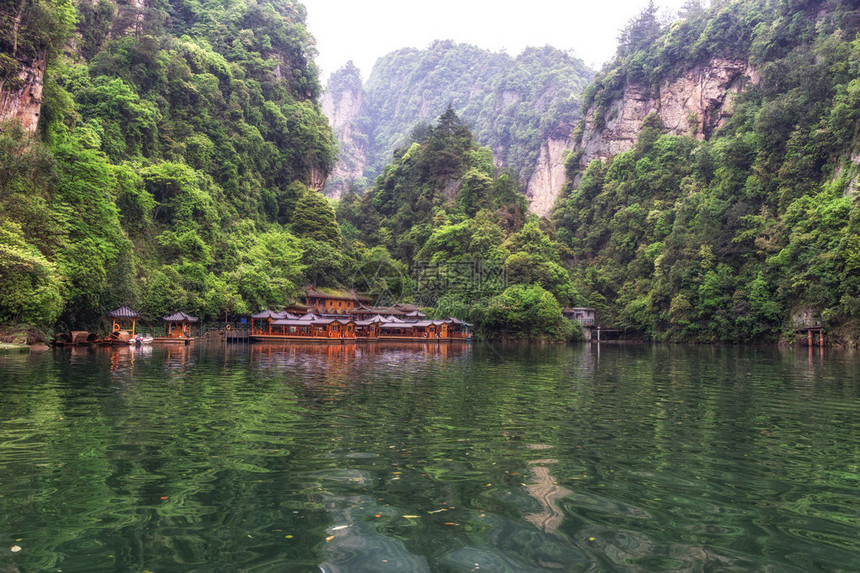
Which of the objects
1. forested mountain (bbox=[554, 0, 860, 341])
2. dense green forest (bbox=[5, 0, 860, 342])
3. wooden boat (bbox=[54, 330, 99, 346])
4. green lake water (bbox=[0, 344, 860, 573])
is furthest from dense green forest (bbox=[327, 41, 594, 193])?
green lake water (bbox=[0, 344, 860, 573])

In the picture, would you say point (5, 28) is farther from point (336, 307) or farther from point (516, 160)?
point (516, 160)

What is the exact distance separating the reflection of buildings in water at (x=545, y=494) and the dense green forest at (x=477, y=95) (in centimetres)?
9324

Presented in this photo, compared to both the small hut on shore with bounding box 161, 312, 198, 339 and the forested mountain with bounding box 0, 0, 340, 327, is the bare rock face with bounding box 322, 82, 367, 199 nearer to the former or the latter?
the forested mountain with bounding box 0, 0, 340, 327

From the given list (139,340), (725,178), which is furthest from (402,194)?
(139,340)

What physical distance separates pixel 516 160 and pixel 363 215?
152ft

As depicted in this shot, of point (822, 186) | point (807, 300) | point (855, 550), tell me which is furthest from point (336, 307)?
point (855, 550)

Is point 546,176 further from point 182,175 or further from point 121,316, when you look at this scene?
point 121,316

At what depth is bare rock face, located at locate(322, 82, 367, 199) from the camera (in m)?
142

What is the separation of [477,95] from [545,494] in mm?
158458

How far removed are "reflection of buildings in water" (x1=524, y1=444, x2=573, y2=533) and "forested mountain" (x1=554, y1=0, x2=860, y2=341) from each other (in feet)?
140

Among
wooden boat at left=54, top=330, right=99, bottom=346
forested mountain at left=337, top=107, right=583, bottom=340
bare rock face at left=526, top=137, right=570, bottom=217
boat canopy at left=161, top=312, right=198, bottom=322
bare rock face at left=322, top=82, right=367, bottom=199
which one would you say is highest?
bare rock face at left=322, top=82, right=367, bottom=199

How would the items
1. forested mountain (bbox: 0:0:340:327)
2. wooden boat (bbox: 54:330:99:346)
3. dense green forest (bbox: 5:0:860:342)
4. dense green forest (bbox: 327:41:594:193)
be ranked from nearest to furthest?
1. forested mountain (bbox: 0:0:340:327)
2. wooden boat (bbox: 54:330:99:346)
3. dense green forest (bbox: 5:0:860:342)
4. dense green forest (bbox: 327:41:594:193)

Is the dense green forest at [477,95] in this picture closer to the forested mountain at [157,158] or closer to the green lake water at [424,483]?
the forested mountain at [157,158]

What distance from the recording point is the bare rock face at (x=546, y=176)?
10625 centimetres
